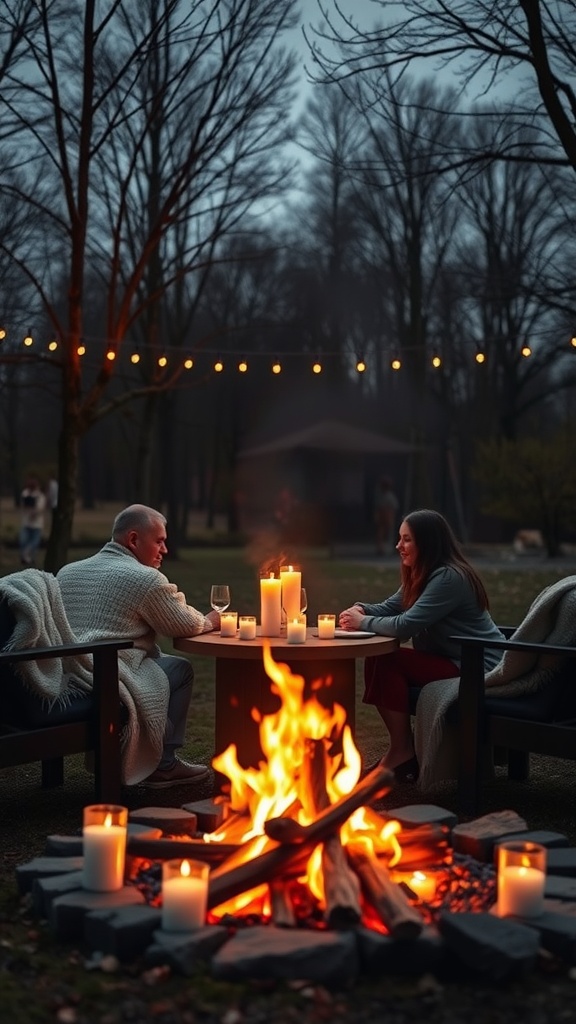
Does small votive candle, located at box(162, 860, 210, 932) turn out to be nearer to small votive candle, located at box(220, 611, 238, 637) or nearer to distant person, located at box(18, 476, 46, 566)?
small votive candle, located at box(220, 611, 238, 637)

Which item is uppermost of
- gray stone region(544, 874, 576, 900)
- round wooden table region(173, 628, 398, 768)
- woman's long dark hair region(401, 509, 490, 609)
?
woman's long dark hair region(401, 509, 490, 609)

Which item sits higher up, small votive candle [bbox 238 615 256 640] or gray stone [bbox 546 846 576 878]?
small votive candle [bbox 238 615 256 640]

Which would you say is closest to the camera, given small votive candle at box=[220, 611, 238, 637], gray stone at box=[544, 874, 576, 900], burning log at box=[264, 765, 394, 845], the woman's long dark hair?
burning log at box=[264, 765, 394, 845]

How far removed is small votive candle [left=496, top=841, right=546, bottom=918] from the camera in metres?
4.14

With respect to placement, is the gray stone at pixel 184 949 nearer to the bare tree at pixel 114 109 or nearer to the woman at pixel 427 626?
the woman at pixel 427 626

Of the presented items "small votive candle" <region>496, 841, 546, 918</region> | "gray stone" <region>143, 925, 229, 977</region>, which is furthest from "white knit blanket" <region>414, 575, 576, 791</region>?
"gray stone" <region>143, 925, 229, 977</region>

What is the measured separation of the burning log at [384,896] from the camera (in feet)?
12.8

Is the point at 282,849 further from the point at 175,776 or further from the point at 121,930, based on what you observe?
the point at 175,776

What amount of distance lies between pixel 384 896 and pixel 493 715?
215 centimetres

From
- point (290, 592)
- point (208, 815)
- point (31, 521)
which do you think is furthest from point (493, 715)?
point (31, 521)

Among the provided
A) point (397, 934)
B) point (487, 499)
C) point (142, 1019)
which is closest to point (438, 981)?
point (397, 934)

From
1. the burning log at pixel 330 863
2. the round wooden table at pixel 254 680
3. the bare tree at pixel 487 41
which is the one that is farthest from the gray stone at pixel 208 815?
the bare tree at pixel 487 41

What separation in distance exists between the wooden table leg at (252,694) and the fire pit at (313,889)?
2.81 feet

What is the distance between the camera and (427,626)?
6527 millimetres
